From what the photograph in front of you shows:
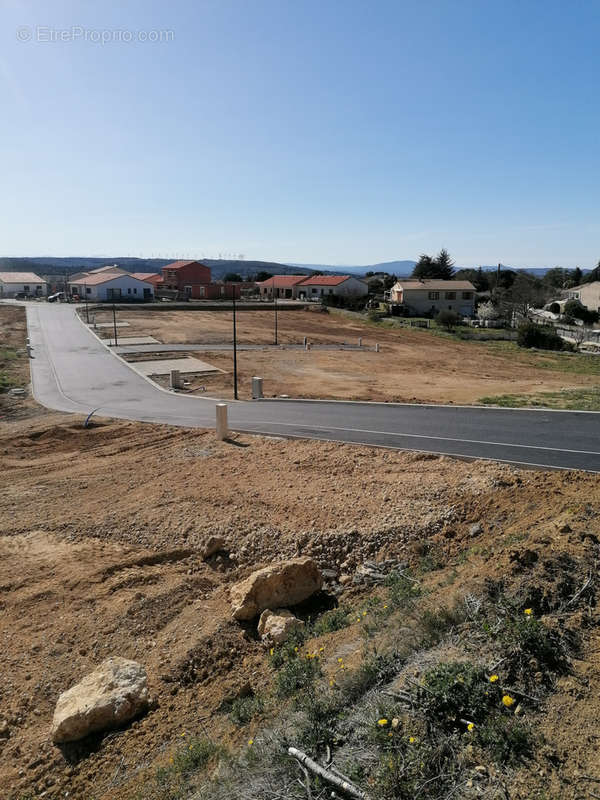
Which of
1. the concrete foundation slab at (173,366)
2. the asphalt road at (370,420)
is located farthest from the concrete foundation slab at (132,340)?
the asphalt road at (370,420)

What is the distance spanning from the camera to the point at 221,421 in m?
17.5

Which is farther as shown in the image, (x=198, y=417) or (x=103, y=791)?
(x=198, y=417)

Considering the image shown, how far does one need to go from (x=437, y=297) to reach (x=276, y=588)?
7829cm

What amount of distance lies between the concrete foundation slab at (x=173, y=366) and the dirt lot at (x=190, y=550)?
16.6 m

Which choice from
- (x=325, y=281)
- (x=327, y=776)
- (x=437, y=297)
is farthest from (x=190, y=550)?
(x=325, y=281)

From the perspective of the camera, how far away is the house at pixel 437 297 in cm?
8200

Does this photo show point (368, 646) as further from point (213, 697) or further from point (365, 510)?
point (365, 510)

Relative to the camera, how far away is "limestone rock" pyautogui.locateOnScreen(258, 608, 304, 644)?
27.2 ft

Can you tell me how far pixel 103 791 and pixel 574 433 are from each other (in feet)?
46.3

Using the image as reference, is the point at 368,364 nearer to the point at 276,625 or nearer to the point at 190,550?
the point at 190,550

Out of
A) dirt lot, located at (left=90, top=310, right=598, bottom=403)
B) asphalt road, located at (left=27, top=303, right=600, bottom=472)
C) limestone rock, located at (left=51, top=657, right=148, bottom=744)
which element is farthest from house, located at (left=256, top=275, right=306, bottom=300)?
limestone rock, located at (left=51, top=657, right=148, bottom=744)

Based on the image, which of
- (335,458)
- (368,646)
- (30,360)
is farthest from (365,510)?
(30,360)

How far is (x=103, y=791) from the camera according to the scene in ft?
20.1

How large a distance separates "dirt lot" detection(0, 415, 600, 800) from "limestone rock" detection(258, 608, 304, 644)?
0.29 meters
